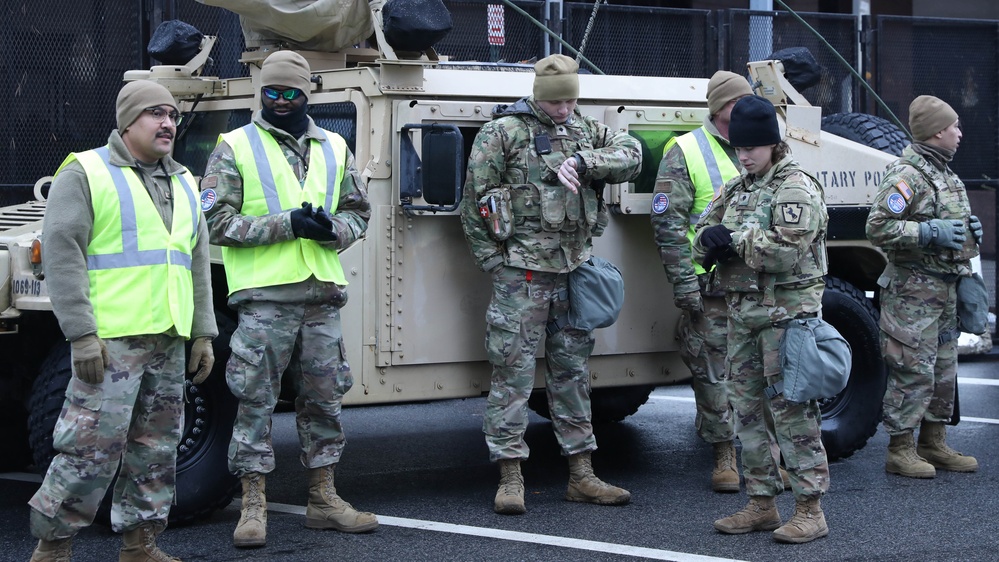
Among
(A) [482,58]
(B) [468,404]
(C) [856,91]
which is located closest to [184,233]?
(B) [468,404]

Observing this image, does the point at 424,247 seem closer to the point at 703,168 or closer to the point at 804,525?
the point at 703,168

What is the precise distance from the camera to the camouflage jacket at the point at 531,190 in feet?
20.1

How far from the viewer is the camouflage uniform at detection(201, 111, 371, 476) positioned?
5.55m

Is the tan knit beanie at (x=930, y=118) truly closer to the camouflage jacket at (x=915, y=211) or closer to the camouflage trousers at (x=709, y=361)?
the camouflage jacket at (x=915, y=211)

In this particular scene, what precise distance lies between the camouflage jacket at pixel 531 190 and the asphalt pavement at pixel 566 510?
1157mm

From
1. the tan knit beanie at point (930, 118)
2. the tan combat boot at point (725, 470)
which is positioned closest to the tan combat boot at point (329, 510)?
the tan combat boot at point (725, 470)

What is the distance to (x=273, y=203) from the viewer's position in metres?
5.62

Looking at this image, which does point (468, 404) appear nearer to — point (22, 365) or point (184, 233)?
point (22, 365)

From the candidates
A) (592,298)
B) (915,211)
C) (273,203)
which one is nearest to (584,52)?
(915,211)

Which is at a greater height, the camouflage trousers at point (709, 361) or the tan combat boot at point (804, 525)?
the camouflage trousers at point (709, 361)

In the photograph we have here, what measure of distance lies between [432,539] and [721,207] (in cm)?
184

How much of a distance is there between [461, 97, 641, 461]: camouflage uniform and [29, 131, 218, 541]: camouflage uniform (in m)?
1.47

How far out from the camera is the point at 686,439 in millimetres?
8180

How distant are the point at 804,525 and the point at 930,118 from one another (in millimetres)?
2420
